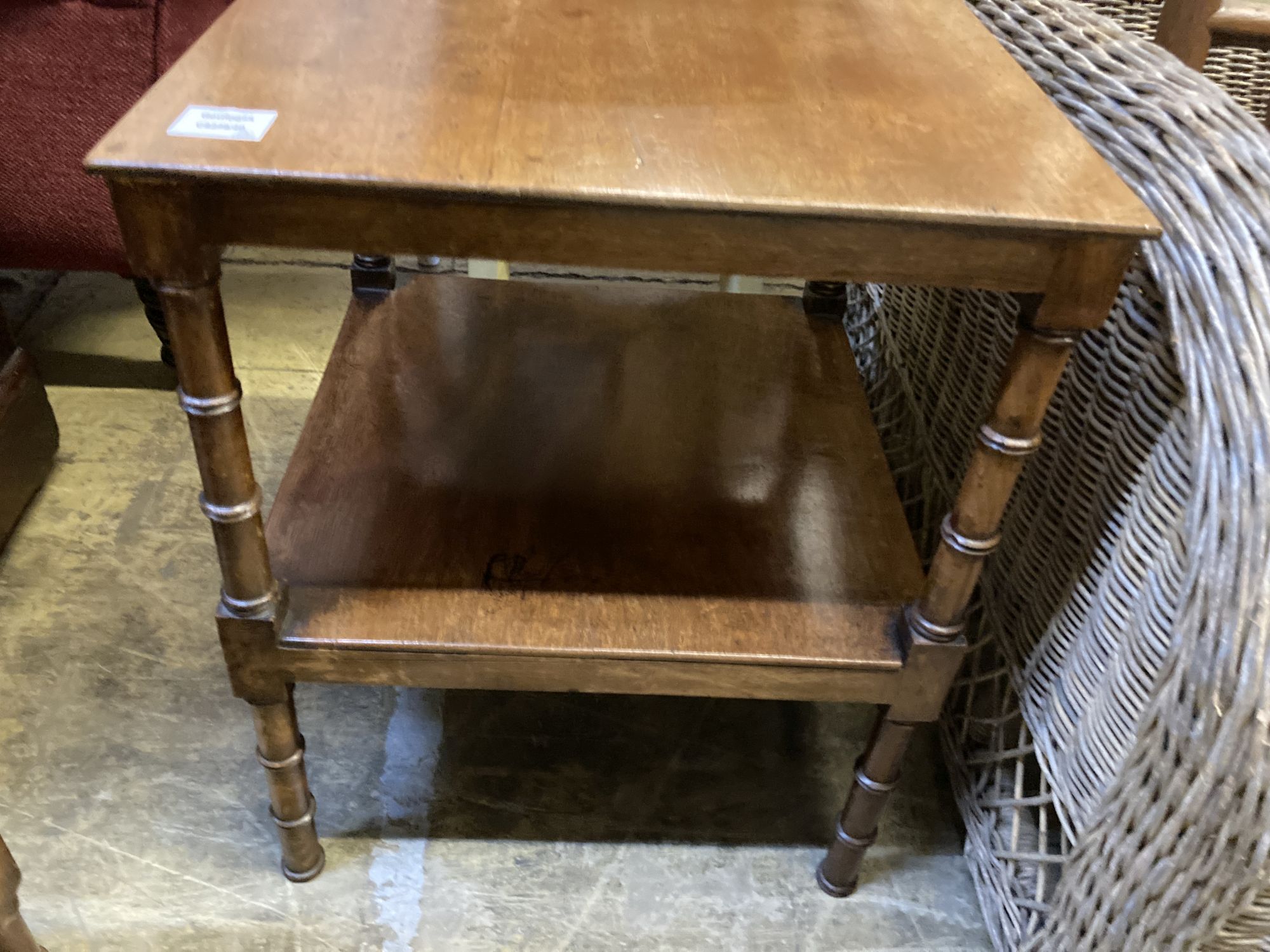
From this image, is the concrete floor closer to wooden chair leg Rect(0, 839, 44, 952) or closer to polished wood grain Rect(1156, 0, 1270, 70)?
wooden chair leg Rect(0, 839, 44, 952)

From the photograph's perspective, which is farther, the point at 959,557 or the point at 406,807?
the point at 406,807

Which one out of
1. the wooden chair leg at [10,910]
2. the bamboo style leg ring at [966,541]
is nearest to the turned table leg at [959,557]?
the bamboo style leg ring at [966,541]

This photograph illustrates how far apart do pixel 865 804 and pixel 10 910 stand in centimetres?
63

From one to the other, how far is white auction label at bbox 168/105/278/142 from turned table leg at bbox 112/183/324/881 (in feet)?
0.14

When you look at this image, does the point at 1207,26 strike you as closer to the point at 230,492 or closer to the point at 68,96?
the point at 230,492

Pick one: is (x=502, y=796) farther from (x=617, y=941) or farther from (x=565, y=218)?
(x=565, y=218)

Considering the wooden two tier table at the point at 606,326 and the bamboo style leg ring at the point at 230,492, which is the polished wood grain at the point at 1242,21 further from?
the bamboo style leg ring at the point at 230,492

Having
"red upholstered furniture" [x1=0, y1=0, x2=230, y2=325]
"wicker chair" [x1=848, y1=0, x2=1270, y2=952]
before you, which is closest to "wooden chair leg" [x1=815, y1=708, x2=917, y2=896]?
"wicker chair" [x1=848, y1=0, x2=1270, y2=952]

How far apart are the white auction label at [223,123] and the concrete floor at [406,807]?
0.64 metres

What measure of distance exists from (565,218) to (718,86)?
0.19 meters

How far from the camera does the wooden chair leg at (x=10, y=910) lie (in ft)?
2.17

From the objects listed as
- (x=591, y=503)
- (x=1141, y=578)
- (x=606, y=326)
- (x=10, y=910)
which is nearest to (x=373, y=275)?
(x=606, y=326)

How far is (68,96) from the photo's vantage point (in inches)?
46.6

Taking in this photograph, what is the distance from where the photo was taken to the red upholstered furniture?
1169 millimetres
